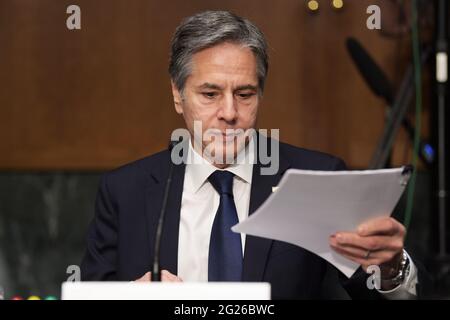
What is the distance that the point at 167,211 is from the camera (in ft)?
7.47

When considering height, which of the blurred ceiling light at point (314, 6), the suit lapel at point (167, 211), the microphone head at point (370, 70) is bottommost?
the suit lapel at point (167, 211)

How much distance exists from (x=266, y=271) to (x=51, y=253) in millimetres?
2161

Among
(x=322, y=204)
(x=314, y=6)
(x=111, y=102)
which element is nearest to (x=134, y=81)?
(x=111, y=102)

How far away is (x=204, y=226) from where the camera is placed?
7.50 feet

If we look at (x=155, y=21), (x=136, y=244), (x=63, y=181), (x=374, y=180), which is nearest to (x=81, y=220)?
(x=63, y=181)

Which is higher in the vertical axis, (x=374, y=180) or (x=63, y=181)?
(x=374, y=180)

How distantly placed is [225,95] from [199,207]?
29cm

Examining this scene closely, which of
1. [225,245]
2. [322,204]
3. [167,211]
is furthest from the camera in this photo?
[167,211]

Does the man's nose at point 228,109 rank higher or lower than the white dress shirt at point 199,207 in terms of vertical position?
higher

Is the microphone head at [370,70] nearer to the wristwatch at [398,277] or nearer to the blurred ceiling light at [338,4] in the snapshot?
the blurred ceiling light at [338,4]

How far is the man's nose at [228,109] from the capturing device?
2.21 metres

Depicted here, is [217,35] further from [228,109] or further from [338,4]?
[338,4]

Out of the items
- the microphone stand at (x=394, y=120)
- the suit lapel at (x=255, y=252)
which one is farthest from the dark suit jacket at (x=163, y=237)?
the microphone stand at (x=394, y=120)
